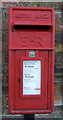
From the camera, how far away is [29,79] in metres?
2.40

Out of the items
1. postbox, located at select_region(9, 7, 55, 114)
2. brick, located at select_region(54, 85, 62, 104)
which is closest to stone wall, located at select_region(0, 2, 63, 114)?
brick, located at select_region(54, 85, 62, 104)

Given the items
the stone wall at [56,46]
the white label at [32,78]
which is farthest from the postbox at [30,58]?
the stone wall at [56,46]

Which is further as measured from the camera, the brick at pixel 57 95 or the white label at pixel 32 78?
the brick at pixel 57 95

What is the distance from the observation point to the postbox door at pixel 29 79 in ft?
7.79

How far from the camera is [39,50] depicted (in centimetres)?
238

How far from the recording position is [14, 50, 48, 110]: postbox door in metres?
2.37

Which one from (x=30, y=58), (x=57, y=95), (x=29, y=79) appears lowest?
(x=57, y=95)

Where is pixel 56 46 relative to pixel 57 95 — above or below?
above

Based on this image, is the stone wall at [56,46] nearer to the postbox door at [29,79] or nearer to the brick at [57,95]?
the brick at [57,95]

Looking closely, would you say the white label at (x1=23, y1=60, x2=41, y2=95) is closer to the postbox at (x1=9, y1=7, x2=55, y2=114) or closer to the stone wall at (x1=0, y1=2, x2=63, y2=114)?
the postbox at (x1=9, y1=7, x2=55, y2=114)

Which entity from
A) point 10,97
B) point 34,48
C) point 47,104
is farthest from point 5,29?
point 47,104

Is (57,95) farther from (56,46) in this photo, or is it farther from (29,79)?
(29,79)

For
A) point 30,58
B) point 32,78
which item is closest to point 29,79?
point 32,78

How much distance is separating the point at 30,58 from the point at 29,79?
242 millimetres
